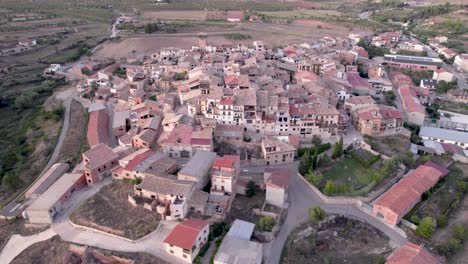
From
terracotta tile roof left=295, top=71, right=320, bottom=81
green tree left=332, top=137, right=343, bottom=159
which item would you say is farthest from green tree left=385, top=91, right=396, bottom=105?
green tree left=332, top=137, right=343, bottom=159

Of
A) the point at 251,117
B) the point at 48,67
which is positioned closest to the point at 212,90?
the point at 251,117

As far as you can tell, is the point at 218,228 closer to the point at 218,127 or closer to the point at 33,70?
the point at 218,127

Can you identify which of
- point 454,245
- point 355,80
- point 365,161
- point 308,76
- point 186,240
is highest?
point 308,76

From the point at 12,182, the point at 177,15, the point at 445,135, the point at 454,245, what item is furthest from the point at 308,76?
the point at 177,15

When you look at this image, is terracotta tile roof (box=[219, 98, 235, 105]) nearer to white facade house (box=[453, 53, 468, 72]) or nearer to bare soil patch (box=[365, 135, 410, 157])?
bare soil patch (box=[365, 135, 410, 157])

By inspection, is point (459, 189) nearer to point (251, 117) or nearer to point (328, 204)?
point (328, 204)

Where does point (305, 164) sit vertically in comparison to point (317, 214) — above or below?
above
